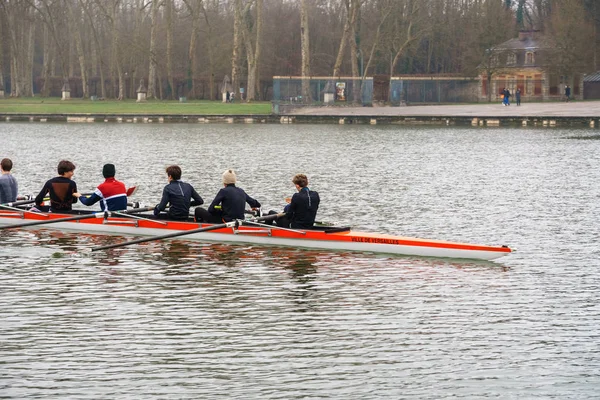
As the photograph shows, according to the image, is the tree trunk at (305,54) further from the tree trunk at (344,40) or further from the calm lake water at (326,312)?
the calm lake water at (326,312)

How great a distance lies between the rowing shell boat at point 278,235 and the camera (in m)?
20.1

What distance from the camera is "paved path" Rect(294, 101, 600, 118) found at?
7862 centimetres

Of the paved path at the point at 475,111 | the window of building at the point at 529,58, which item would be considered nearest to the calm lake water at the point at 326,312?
the paved path at the point at 475,111

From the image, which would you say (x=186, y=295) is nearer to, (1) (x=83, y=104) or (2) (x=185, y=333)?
(2) (x=185, y=333)

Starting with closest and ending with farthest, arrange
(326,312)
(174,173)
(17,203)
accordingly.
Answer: (326,312)
(174,173)
(17,203)

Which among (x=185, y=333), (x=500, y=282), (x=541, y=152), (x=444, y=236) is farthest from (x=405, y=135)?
(x=185, y=333)

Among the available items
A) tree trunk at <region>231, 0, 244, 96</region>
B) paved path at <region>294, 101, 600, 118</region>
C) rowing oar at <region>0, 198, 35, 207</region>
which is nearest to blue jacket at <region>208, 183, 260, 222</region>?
rowing oar at <region>0, 198, 35, 207</region>

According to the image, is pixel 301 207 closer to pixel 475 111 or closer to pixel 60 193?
pixel 60 193

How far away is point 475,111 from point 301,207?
211 feet

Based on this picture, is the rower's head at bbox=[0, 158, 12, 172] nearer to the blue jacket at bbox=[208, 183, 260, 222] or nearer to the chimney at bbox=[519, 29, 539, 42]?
the blue jacket at bbox=[208, 183, 260, 222]

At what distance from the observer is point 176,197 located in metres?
22.0

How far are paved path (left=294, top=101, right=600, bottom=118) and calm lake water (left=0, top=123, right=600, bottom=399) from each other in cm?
4743

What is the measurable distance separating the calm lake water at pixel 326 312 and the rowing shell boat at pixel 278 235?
24cm

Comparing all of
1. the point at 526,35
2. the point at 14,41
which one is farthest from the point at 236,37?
the point at 526,35
